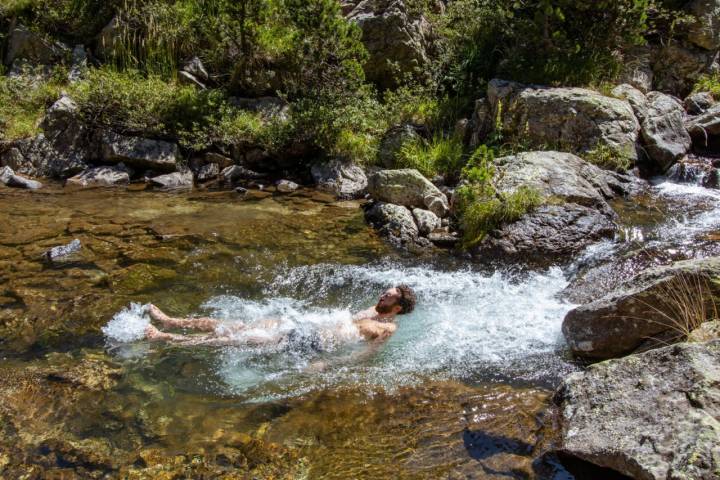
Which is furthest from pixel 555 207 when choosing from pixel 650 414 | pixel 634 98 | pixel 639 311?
pixel 650 414

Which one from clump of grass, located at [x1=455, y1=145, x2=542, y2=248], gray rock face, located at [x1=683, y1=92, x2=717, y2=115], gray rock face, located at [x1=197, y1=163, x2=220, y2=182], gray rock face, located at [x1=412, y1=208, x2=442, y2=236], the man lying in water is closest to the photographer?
the man lying in water

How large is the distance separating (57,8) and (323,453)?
15517mm

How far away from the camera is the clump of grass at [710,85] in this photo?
1284 centimetres

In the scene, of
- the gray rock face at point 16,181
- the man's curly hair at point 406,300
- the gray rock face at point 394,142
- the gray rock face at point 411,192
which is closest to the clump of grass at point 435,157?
the gray rock face at point 394,142

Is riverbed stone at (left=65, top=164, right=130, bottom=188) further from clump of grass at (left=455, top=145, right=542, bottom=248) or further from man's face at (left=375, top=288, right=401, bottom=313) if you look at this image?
man's face at (left=375, top=288, right=401, bottom=313)

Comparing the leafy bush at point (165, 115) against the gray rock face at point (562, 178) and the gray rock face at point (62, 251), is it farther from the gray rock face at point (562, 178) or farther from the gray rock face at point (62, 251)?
the gray rock face at point (562, 178)

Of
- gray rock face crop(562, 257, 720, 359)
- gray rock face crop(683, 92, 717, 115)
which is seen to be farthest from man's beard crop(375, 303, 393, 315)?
gray rock face crop(683, 92, 717, 115)

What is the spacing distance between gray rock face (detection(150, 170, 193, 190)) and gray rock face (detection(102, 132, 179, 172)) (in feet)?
1.11

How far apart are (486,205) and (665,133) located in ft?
16.7

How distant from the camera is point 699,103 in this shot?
1247cm

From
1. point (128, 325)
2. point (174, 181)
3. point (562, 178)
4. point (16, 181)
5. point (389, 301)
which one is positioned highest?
point (562, 178)

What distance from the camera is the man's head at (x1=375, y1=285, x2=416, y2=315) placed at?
592 cm

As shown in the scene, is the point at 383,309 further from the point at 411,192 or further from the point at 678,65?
the point at 678,65

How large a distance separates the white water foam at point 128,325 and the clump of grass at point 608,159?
8442 mm
